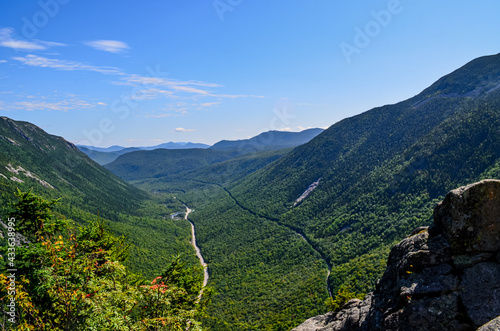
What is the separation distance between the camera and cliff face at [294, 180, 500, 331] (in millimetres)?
12859

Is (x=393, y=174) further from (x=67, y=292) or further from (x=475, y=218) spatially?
(x=67, y=292)

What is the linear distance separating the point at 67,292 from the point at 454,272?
22.1 meters

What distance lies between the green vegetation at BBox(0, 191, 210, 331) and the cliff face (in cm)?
1241

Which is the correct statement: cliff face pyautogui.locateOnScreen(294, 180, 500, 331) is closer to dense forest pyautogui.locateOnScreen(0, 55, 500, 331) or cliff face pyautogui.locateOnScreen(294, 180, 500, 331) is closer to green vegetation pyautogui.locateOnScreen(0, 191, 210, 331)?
green vegetation pyautogui.locateOnScreen(0, 191, 210, 331)

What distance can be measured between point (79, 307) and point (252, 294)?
281ft

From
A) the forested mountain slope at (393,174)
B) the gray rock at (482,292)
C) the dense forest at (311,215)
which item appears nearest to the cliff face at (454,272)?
the gray rock at (482,292)

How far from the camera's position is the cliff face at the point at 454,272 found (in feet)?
42.2

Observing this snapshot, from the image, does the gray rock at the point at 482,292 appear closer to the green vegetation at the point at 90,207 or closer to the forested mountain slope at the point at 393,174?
the forested mountain slope at the point at 393,174

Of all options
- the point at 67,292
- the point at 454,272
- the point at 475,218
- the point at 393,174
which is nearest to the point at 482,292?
the point at 454,272

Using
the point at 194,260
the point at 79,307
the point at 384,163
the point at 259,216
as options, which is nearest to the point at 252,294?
the point at 194,260

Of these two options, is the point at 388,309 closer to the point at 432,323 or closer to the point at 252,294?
the point at 432,323

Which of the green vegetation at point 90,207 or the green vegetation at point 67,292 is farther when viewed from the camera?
the green vegetation at point 90,207

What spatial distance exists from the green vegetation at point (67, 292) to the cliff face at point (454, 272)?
40.7ft

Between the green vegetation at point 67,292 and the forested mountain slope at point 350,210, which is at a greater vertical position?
the green vegetation at point 67,292
